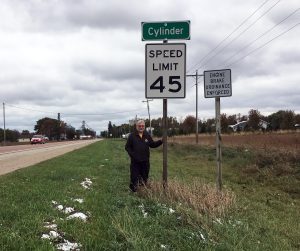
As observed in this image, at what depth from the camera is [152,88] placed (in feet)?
33.5

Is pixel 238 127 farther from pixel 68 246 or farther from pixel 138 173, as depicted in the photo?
pixel 68 246

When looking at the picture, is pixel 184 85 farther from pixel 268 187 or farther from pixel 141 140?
pixel 268 187

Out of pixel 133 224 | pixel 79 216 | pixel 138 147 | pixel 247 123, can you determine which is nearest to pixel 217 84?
pixel 138 147

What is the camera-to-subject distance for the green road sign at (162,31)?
33.7 ft

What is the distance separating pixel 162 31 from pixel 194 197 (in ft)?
12.0

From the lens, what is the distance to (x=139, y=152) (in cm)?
1087

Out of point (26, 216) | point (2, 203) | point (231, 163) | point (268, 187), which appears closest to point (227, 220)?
point (26, 216)

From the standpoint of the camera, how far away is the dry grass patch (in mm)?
8359

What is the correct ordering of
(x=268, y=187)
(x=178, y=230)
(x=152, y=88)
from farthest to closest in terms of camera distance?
(x=268, y=187), (x=152, y=88), (x=178, y=230)

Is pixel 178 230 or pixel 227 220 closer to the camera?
pixel 178 230

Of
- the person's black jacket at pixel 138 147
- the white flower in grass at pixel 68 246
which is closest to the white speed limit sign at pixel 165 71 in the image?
the person's black jacket at pixel 138 147

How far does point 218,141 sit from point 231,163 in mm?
14580

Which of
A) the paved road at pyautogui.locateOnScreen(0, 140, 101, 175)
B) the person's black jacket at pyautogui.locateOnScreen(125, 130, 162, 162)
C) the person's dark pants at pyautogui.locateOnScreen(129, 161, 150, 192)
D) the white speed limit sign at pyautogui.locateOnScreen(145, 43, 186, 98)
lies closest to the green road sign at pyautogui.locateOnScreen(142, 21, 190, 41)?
the white speed limit sign at pyautogui.locateOnScreen(145, 43, 186, 98)

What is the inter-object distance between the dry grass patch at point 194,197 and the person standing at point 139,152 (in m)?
0.64
